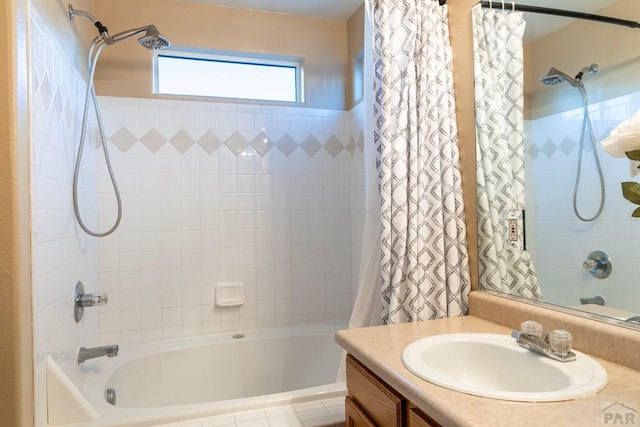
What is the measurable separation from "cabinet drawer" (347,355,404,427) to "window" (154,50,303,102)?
6.42 ft

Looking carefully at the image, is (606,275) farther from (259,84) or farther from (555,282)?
(259,84)

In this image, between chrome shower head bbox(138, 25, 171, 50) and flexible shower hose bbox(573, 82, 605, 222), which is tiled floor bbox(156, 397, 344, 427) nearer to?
flexible shower hose bbox(573, 82, 605, 222)

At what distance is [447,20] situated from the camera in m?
1.59

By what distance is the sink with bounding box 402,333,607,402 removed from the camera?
2.62 ft

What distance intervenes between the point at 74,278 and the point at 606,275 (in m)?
2.07

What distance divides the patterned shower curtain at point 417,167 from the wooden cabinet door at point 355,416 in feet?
1.20

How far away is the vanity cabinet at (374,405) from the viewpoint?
35.0 inches

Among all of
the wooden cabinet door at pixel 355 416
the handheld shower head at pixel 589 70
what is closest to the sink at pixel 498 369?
the wooden cabinet door at pixel 355 416

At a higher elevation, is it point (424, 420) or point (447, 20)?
point (447, 20)

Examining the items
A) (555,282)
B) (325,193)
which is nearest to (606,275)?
(555,282)

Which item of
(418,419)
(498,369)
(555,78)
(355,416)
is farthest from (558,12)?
(355,416)

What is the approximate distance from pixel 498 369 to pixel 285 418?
A: 780 millimetres

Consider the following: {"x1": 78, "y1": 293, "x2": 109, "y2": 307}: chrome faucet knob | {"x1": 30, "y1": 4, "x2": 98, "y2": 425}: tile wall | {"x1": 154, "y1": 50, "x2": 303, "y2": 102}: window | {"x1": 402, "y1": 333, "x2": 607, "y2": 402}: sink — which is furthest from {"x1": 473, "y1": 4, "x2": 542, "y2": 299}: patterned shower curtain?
{"x1": 78, "y1": 293, "x2": 109, "y2": 307}: chrome faucet knob

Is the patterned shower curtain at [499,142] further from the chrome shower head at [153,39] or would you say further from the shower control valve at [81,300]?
the shower control valve at [81,300]
